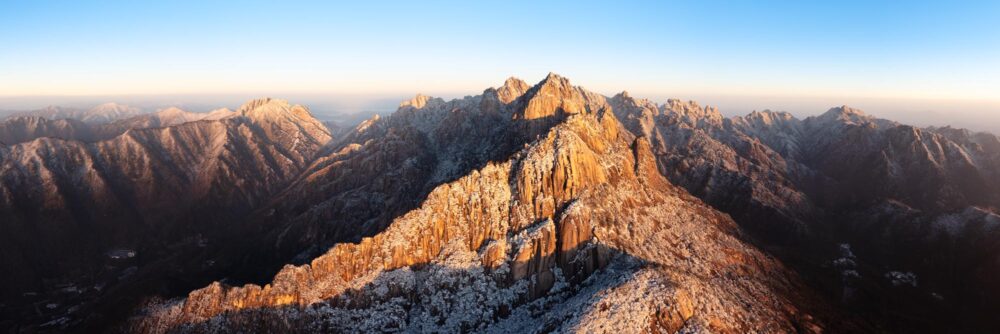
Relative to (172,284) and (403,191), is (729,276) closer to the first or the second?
(403,191)

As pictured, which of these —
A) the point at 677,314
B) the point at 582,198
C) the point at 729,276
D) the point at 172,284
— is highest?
the point at 582,198

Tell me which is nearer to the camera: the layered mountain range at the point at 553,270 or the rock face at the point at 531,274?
the rock face at the point at 531,274

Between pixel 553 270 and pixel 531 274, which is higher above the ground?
pixel 553 270

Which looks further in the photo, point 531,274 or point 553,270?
point 531,274

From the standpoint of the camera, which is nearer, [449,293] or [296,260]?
[449,293]

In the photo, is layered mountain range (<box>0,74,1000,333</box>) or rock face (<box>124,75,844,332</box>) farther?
layered mountain range (<box>0,74,1000,333</box>)

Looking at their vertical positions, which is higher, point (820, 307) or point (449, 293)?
point (449, 293)

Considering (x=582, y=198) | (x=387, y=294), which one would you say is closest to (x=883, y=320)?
(x=582, y=198)

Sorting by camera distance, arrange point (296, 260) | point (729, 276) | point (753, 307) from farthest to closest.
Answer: point (296, 260), point (729, 276), point (753, 307)
